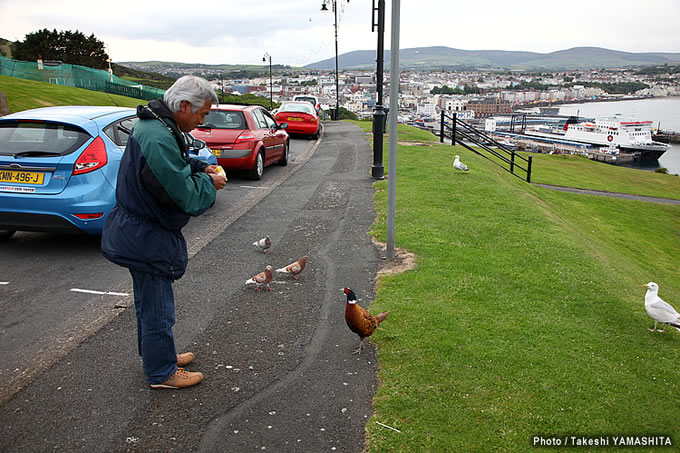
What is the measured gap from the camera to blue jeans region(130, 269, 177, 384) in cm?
317

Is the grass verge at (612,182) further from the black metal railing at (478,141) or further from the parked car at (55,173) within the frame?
the parked car at (55,173)

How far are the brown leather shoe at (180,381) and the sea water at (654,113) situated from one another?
229ft

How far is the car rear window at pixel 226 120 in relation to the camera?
11579 millimetres

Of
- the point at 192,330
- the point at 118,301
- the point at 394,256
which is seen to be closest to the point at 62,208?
the point at 118,301

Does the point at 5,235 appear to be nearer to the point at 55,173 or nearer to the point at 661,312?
the point at 55,173

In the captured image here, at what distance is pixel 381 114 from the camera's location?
1228cm

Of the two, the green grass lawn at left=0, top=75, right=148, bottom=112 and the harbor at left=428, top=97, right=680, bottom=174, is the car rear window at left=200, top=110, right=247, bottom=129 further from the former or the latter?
the harbor at left=428, top=97, right=680, bottom=174

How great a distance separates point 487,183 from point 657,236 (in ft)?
21.4

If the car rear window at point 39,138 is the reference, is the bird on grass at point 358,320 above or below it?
below

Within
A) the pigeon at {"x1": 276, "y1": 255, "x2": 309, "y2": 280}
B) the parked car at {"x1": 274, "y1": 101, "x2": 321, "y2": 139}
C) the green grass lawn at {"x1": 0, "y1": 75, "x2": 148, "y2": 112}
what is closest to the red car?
the pigeon at {"x1": 276, "y1": 255, "x2": 309, "y2": 280}

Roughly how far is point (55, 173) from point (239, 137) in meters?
5.82

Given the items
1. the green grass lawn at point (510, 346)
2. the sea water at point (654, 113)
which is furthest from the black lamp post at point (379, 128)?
the sea water at point (654, 113)

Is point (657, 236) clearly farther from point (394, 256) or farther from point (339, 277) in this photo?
point (339, 277)

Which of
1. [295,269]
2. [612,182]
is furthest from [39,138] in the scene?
[612,182]
